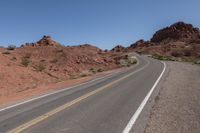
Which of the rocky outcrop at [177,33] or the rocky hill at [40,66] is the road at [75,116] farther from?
the rocky outcrop at [177,33]

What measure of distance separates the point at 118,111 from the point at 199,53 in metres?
92.7

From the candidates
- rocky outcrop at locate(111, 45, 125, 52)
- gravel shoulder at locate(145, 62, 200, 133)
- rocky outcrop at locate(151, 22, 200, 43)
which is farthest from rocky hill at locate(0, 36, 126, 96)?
rocky outcrop at locate(151, 22, 200, 43)

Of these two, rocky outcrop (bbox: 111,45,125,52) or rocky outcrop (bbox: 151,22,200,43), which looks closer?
rocky outcrop (bbox: 111,45,125,52)

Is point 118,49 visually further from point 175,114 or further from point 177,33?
point 175,114

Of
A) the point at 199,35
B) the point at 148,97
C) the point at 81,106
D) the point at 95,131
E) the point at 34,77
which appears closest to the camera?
the point at 95,131

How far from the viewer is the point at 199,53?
95.8 meters

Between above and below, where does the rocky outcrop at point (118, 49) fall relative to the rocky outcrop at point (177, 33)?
below

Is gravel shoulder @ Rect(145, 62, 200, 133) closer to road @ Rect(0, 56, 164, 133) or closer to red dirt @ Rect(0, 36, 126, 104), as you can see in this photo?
road @ Rect(0, 56, 164, 133)

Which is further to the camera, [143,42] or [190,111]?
[143,42]

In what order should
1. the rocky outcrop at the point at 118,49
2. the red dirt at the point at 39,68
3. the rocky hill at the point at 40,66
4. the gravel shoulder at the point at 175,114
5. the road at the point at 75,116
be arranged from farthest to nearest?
the rocky outcrop at the point at 118,49
the rocky hill at the point at 40,66
the red dirt at the point at 39,68
the road at the point at 75,116
the gravel shoulder at the point at 175,114

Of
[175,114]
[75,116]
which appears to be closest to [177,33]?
[175,114]

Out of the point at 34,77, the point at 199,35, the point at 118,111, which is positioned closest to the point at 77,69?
the point at 34,77

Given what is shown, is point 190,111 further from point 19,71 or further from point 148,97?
point 19,71

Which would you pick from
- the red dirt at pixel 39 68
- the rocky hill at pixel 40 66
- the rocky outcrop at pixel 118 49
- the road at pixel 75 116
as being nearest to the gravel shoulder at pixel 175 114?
the road at pixel 75 116
